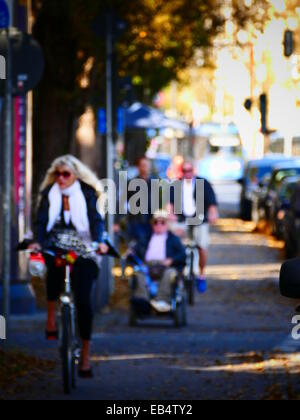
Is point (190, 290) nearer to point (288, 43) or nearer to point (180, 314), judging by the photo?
point (180, 314)

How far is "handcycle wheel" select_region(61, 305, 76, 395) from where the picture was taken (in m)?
10.0

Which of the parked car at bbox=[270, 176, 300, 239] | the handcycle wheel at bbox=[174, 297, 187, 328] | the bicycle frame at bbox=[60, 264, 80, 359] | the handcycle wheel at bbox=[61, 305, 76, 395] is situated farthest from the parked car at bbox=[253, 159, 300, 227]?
the handcycle wheel at bbox=[61, 305, 76, 395]

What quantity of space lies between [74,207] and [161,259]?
4339 mm

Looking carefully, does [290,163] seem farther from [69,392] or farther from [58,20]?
[69,392]

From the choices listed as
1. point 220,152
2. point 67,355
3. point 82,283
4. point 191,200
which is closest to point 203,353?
point 82,283

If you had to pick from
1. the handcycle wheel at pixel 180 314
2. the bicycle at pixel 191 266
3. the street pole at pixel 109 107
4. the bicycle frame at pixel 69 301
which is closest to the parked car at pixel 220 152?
the bicycle at pixel 191 266

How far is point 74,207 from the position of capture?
1060 centimetres

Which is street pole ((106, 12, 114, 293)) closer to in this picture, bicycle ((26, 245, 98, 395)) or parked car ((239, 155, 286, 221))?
bicycle ((26, 245, 98, 395))

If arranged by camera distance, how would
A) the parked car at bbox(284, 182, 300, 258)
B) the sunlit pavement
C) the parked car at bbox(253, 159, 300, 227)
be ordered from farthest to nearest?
1. the parked car at bbox(253, 159, 300, 227)
2. the parked car at bbox(284, 182, 300, 258)
3. the sunlit pavement

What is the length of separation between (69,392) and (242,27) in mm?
14141

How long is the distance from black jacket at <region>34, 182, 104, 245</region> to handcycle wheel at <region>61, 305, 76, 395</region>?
0.60 metres

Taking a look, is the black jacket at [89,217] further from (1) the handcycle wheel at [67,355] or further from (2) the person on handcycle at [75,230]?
(1) the handcycle wheel at [67,355]

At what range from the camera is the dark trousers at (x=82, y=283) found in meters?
10.5

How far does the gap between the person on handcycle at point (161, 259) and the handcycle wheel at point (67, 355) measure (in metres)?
4.41
